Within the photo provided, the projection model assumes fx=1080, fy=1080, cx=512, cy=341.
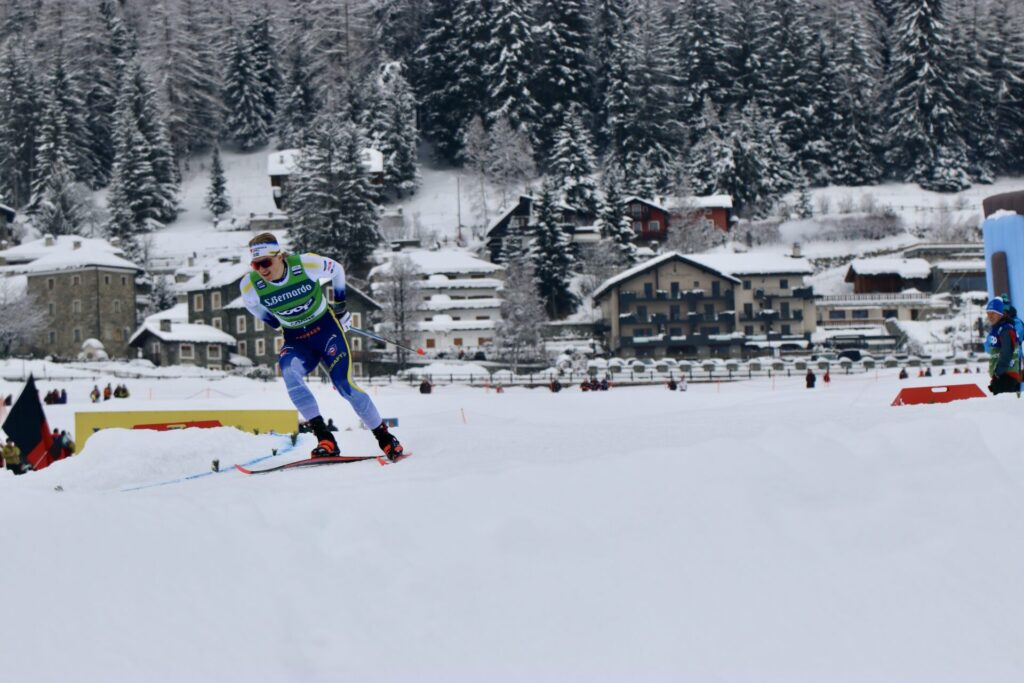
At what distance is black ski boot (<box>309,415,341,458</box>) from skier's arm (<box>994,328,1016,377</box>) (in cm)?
699

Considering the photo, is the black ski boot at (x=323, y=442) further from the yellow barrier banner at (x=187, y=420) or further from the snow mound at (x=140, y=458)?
the yellow barrier banner at (x=187, y=420)

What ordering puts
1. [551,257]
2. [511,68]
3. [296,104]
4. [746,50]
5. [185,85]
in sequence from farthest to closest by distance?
[185,85], [296,104], [746,50], [511,68], [551,257]

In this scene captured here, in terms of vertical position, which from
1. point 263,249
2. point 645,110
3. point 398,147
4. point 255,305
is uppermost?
point 645,110

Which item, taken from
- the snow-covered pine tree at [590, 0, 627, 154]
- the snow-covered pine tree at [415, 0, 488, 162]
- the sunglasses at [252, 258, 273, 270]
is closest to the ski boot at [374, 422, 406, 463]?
the sunglasses at [252, 258, 273, 270]

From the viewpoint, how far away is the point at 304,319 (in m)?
8.27

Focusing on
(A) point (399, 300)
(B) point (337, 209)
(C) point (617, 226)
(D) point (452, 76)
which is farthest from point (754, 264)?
(D) point (452, 76)

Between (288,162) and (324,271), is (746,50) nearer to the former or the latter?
(288,162)

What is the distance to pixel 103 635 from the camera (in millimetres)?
3605

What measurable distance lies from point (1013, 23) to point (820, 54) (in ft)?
70.9

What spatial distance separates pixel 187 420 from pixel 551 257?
5518cm

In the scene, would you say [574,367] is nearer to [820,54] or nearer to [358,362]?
[358,362]

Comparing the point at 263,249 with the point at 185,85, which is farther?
the point at 185,85

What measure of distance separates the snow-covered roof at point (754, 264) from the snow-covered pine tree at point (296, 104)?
51.6 m

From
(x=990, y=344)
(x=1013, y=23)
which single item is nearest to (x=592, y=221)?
(x=1013, y=23)
